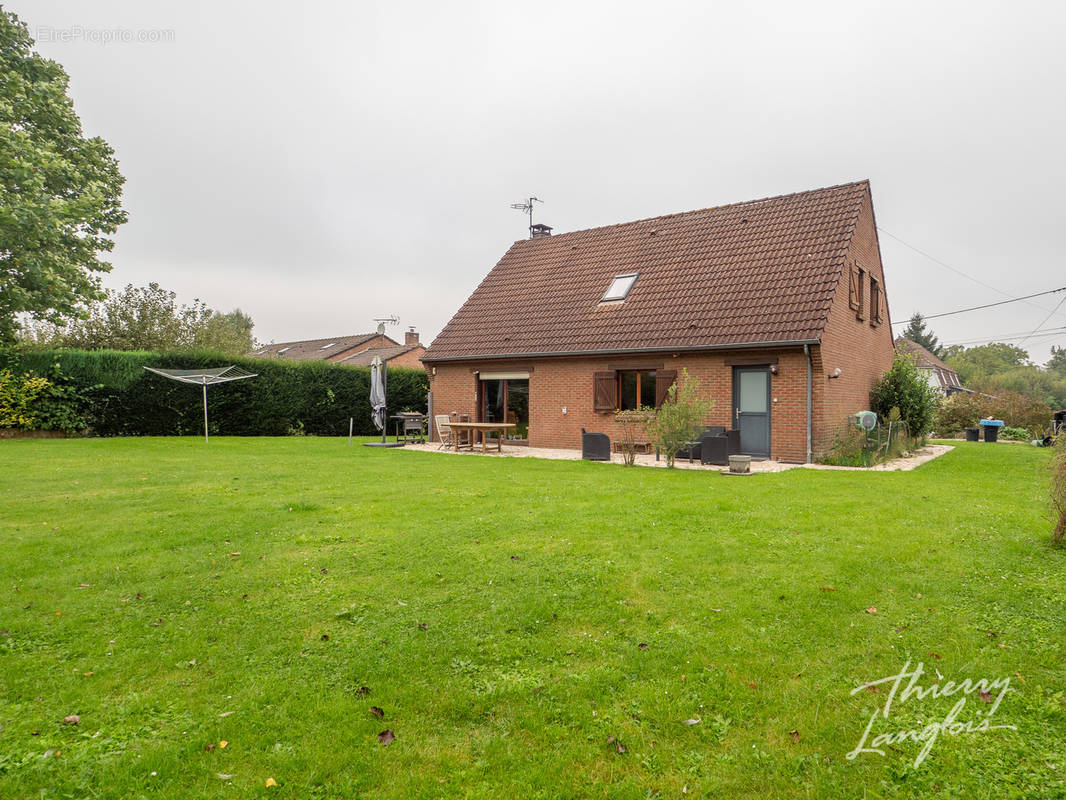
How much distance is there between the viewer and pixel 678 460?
44.9 ft

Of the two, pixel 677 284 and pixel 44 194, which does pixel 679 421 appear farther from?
pixel 44 194

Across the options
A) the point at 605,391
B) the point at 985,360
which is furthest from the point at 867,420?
the point at 985,360

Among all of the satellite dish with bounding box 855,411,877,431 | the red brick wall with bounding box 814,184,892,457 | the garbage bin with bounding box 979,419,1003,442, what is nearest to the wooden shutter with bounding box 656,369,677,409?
the red brick wall with bounding box 814,184,892,457

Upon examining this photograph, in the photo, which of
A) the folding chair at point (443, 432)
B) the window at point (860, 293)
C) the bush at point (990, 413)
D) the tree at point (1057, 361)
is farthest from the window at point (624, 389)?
the tree at point (1057, 361)

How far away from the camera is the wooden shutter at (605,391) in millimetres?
15562

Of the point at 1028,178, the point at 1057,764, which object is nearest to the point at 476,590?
the point at 1057,764

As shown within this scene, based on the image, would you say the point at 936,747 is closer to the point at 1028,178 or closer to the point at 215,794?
the point at 215,794

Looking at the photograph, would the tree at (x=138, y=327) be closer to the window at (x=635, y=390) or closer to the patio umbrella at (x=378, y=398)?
the patio umbrella at (x=378, y=398)

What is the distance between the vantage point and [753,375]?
13.9m

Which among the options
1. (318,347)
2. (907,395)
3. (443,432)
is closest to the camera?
(907,395)

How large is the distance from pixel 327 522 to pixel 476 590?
279cm

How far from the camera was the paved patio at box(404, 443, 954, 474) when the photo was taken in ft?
39.6

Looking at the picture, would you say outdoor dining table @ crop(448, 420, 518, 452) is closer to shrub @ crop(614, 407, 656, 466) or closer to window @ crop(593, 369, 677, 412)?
window @ crop(593, 369, 677, 412)

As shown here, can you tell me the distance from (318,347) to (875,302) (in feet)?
118
